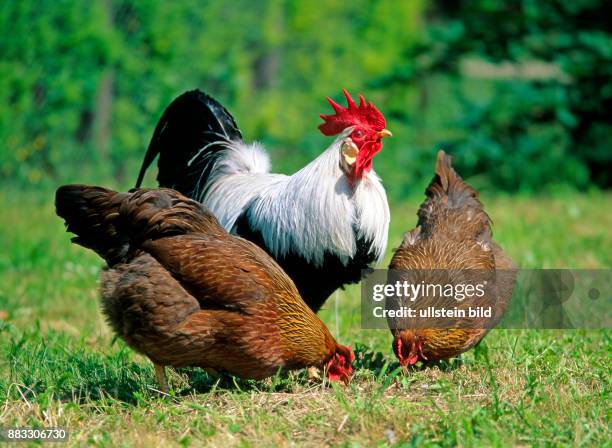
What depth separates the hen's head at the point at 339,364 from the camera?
14.1 feet

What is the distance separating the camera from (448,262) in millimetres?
4762

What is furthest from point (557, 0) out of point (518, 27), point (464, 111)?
point (464, 111)

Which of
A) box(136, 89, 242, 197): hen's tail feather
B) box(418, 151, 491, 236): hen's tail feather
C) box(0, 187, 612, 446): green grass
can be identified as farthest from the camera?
box(136, 89, 242, 197): hen's tail feather

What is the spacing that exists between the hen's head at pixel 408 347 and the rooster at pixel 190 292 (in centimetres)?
27

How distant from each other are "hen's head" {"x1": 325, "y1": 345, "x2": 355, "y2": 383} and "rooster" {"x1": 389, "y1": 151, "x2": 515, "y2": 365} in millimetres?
265

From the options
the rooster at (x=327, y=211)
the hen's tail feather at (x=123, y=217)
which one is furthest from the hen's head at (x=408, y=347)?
the hen's tail feather at (x=123, y=217)

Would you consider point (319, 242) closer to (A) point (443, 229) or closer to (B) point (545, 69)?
(A) point (443, 229)

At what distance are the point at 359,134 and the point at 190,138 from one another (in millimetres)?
1616

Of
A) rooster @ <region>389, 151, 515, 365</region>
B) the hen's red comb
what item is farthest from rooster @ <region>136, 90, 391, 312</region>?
rooster @ <region>389, 151, 515, 365</region>

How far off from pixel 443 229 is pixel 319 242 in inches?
34.9

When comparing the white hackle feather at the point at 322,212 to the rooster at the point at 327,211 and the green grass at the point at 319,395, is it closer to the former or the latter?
the rooster at the point at 327,211

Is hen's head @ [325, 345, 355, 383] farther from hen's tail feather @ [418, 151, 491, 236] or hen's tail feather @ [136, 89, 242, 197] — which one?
hen's tail feather @ [136, 89, 242, 197]

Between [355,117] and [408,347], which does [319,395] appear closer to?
[408,347]

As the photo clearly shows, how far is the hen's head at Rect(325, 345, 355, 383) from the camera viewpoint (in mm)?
4305
